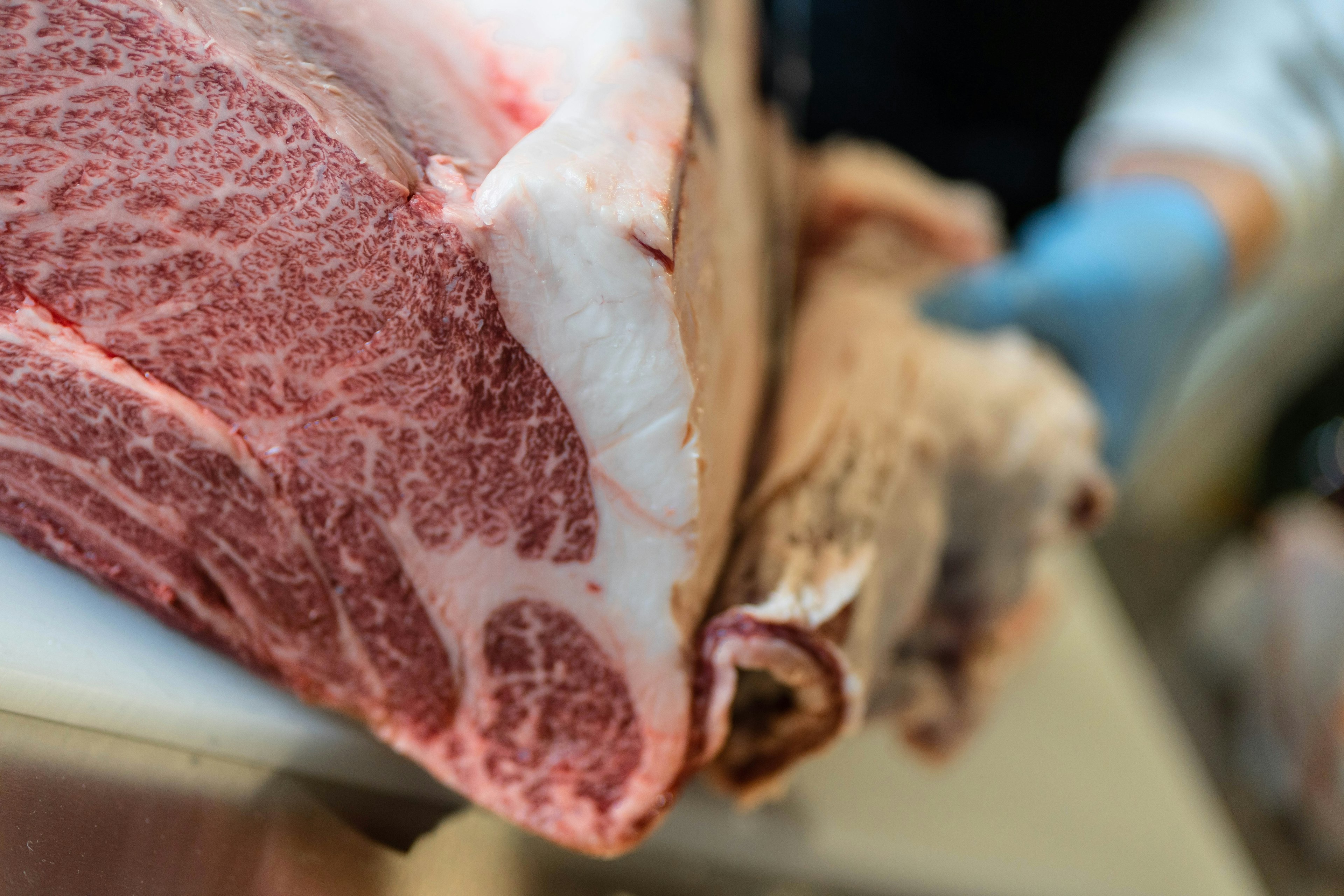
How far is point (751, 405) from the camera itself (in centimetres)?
94

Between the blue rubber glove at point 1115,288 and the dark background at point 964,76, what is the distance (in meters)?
0.41

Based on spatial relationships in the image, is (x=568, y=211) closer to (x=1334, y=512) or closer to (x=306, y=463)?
(x=306, y=463)

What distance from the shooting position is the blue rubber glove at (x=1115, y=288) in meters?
1.77

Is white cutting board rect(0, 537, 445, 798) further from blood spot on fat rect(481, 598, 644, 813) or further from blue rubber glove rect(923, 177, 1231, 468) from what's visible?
blue rubber glove rect(923, 177, 1231, 468)

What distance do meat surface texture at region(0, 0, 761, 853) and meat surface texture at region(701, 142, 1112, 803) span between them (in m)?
0.07

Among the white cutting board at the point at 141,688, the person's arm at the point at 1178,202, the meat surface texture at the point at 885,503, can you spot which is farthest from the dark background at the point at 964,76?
the white cutting board at the point at 141,688

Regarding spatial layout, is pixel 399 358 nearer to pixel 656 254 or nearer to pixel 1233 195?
pixel 656 254

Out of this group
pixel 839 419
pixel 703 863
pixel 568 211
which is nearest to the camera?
pixel 568 211

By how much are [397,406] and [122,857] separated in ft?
1.15

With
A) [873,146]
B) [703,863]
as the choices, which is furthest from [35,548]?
[873,146]

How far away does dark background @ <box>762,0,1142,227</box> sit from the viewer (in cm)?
217

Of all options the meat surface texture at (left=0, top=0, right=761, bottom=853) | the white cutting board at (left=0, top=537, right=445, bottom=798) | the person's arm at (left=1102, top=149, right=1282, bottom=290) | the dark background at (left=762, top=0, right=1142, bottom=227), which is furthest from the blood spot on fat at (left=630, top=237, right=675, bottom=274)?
the person's arm at (left=1102, top=149, right=1282, bottom=290)

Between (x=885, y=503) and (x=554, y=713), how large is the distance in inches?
13.7

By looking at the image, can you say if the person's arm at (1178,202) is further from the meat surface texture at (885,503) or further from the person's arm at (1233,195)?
the meat surface texture at (885,503)
